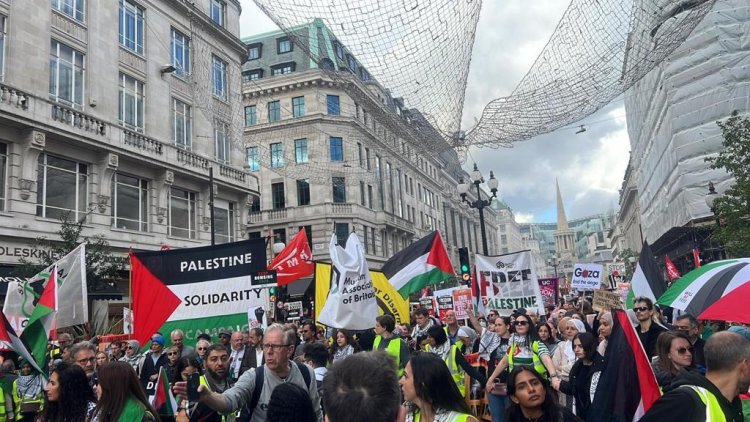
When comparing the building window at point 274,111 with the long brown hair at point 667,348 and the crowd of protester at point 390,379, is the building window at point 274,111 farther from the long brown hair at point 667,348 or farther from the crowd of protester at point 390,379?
the long brown hair at point 667,348

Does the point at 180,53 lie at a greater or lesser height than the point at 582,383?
greater

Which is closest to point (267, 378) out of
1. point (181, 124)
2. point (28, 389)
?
point (28, 389)

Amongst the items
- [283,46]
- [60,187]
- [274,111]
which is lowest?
[60,187]

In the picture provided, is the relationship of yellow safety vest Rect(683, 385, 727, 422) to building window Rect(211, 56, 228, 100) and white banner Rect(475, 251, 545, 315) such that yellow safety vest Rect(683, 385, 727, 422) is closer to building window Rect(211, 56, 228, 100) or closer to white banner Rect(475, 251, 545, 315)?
white banner Rect(475, 251, 545, 315)

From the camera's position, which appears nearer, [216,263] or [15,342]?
[15,342]

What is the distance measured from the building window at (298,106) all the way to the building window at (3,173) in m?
26.3

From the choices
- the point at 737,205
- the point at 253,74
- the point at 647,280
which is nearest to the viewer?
the point at 647,280

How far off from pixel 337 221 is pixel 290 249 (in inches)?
1144

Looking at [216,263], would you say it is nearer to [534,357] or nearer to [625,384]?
[534,357]

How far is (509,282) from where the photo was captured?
35.4 ft

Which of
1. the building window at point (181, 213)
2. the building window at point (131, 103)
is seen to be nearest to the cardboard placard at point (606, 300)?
the building window at point (131, 103)

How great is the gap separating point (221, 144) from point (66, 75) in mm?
8892

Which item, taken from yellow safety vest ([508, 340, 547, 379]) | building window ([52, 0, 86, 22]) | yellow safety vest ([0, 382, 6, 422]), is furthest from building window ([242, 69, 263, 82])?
yellow safety vest ([508, 340, 547, 379])

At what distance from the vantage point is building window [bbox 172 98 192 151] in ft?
81.6
